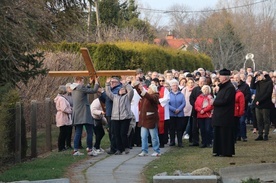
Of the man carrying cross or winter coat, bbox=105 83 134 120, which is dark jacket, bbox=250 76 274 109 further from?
the man carrying cross

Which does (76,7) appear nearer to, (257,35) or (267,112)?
(267,112)

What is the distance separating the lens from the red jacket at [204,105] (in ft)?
63.5

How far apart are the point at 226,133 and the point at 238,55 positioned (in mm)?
53969

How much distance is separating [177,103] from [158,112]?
1.38 metres

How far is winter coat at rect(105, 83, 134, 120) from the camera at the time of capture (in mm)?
17234

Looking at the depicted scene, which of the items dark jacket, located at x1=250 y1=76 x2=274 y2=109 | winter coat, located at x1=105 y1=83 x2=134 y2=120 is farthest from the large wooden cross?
dark jacket, located at x1=250 y1=76 x2=274 y2=109

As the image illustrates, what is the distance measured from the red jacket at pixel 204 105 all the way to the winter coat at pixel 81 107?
3416mm

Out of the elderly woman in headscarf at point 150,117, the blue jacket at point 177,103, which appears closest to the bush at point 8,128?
the elderly woman in headscarf at point 150,117

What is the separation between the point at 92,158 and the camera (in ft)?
55.2

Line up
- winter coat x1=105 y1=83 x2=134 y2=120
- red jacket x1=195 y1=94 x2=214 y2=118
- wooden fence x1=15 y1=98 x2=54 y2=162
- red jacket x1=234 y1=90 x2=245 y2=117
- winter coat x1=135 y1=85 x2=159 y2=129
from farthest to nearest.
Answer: red jacket x1=234 y1=90 x2=245 y2=117, red jacket x1=195 y1=94 x2=214 y2=118, winter coat x1=105 y1=83 x2=134 y2=120, winter coat x1=135 y1=85 x2=159 y2=129, wooden fence x1=15 y1=98 x2=54 y2=162

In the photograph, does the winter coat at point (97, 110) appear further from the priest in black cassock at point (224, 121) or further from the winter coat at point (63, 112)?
the priest in black cassock at point (224, 121)

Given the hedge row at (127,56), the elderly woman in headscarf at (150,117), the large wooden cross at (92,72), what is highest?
the hedge row at (127,56)

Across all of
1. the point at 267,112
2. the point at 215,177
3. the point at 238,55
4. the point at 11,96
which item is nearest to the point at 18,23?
the point at 11,96

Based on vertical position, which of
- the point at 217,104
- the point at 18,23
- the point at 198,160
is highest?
the point at 18,23
